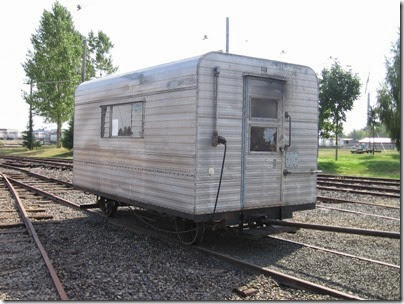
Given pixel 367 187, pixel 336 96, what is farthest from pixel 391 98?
pixel 367 187

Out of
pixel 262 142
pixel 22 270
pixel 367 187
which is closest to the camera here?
pixel 22 270

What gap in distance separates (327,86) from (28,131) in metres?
32.5

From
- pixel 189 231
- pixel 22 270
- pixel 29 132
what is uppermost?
pixel 29 132

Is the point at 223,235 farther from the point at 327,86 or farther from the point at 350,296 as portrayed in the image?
the point at 327,86

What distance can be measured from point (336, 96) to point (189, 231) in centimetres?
2427

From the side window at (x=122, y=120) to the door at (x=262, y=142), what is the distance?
6.75ft

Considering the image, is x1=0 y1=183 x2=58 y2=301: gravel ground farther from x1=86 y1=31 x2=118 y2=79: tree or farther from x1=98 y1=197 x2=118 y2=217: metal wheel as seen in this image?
x1=86 y1=31 x2=118 y2=79: tree

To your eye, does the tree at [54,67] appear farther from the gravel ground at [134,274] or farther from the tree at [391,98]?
the gravel ground at [134,274]

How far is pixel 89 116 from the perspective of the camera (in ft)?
33.1

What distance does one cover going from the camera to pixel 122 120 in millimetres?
8742

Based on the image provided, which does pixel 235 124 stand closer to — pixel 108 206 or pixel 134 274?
pixel 134 274

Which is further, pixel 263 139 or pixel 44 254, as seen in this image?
pixel 263 139

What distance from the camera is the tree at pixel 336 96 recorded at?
29469 mm

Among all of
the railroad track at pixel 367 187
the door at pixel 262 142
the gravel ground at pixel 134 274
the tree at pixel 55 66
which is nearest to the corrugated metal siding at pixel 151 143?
the gravel ground at pixel 134 274
